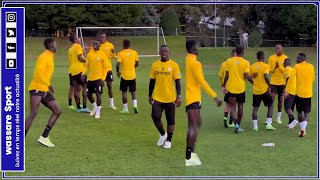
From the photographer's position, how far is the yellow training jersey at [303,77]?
897 cm

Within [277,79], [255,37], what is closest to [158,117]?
[255,37]

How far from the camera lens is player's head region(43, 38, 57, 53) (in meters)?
6.28

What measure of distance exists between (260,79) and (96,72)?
10.00ft

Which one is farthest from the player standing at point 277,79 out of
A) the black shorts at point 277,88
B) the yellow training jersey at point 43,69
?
the yellow training jersey at point 43,69

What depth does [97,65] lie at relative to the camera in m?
10.8

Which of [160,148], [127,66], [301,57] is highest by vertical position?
[301,57]

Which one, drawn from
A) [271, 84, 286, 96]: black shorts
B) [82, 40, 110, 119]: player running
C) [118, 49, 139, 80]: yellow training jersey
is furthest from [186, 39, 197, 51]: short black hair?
[271, 84, 286, 96]: black shorts

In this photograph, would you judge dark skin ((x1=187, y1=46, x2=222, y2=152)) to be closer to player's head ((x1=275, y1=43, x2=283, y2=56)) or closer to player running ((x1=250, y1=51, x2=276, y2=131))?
player's head ((x1=275, y1=43, x2=283, y2=56))

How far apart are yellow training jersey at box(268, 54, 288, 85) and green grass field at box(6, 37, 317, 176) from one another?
44cm

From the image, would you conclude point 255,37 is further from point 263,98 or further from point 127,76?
point 127,76

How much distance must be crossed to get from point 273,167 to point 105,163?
2.05 meters

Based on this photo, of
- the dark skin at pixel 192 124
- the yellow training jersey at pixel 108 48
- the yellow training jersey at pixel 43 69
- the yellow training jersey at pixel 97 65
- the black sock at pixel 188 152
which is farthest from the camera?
the yellow training jersey at pixel 97 65

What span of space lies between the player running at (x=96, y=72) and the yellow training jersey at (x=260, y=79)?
8.94ft

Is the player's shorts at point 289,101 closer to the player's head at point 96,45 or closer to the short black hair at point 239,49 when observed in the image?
the short black hair at point 239,49
